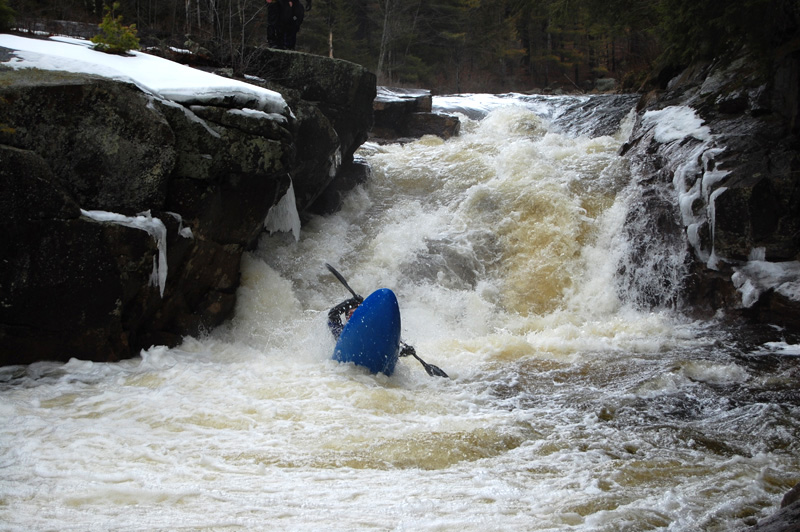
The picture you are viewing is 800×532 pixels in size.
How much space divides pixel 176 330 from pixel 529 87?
2299 cm

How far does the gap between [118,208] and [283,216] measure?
2840 mm

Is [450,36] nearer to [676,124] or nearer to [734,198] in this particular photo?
[676,124]

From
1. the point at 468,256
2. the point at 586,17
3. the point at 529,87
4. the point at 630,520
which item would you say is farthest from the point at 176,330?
the point at 529,87

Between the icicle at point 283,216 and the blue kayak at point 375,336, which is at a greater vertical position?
the icicle at point 283,216

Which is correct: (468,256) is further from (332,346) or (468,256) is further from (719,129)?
(719,129)

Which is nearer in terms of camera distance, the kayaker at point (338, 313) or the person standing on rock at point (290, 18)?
the kayaker at point (338, 313)

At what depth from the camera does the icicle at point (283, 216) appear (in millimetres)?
8484

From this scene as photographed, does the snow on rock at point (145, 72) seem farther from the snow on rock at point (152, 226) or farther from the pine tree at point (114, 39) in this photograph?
the snow on rock at point (152, 226)

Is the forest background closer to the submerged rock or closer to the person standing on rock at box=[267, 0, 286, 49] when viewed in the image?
the person standing on rock at box=[267, 0, 286, 49]

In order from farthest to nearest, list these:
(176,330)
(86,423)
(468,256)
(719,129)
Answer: (468,256)
(719,129)
(176,330)
(86,423)

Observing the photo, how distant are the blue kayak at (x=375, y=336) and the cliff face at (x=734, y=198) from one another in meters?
Answer: 3.98

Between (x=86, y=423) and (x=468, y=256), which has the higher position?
(x=468, y=256)

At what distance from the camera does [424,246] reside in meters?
9.35

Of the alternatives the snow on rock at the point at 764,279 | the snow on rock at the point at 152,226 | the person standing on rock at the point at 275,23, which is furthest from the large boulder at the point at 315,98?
the snow on rock at the point at 764,279
